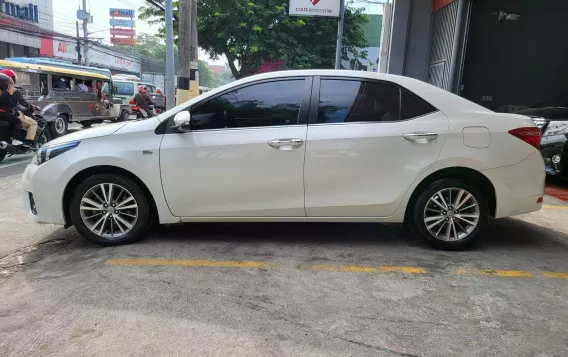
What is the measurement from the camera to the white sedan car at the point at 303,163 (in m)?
3.84

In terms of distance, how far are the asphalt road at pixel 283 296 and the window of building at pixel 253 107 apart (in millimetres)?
1172

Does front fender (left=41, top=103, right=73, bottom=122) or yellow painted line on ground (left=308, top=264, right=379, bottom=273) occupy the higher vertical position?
front fender (left=41, top=103, right=73, bottom=122)

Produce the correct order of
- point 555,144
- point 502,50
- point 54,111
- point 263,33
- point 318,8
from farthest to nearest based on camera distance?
point 263,33 < point 318,8 < point 54,111 < point 502,50 < point 555,144

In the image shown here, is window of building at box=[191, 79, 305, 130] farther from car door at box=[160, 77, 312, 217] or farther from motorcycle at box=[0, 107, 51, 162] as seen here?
motorcycle at box=[0, 107, 51, 162]

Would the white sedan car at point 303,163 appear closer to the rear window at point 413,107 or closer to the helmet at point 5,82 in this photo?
the rear window at point 413,107

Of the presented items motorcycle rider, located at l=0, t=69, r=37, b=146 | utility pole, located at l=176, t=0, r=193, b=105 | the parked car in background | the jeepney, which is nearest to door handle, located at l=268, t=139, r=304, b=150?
the parked car in background

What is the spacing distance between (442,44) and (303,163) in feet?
31.0

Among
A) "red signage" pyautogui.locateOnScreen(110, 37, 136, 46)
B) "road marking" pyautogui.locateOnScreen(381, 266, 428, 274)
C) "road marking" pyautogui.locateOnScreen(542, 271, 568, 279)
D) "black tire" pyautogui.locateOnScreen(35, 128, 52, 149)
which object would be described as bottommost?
"road marking" pyautogui.locateOnScreen(381, 266, 428, 274)

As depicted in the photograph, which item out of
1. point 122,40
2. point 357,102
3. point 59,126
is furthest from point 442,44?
point 122,40

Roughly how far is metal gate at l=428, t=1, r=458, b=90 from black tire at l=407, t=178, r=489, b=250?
758cm

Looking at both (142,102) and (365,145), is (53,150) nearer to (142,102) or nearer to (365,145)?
(365,145)

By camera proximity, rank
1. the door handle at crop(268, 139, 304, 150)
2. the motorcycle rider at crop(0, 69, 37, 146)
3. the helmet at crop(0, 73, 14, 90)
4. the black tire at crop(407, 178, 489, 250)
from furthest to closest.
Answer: the motorcycle rider at crop(0, 69, 37, 146), the helmet at crop(0, 73, 14, 90), the black tire at crop(407, 178, 489, 250), the door handle at crop(268, 139, 304, 150)

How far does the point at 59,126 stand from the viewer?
1266 centimetres

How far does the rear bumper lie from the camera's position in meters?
3.90
